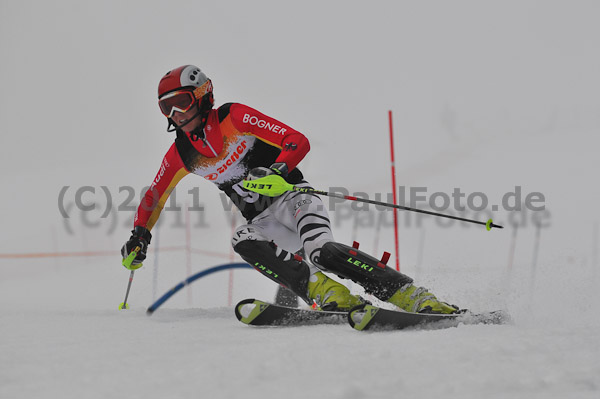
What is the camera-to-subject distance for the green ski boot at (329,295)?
2.75m

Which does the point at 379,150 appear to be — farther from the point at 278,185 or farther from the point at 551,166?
the point at 278,185

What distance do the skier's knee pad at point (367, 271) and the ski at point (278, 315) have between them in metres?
0.21

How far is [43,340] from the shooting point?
2.11m

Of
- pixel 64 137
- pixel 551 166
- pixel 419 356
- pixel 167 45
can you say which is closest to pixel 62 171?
pixel 64 137

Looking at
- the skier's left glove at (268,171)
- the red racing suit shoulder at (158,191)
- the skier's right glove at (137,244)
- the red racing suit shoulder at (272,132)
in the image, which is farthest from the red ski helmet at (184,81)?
the skier's right glove at (137,244)

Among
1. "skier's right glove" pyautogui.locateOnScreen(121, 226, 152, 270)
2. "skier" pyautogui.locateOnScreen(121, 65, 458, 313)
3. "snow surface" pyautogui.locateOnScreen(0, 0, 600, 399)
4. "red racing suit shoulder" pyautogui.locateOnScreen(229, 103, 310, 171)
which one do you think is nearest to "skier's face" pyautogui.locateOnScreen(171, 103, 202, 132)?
"skier" pyautogui.locateOnScreen(121, 65, 458, 313)

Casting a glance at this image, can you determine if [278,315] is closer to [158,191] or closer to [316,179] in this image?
[158,191]

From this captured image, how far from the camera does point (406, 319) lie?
238 centimetres

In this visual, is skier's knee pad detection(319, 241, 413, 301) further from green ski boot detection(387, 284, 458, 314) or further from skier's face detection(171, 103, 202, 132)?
skier's face detection(171, 103, 202, 132)

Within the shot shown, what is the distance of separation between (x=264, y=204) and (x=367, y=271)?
86cm

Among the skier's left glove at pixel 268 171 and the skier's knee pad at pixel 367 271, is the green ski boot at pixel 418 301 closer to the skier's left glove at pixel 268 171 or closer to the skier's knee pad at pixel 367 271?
the skier's knee pad at pixel 367 271

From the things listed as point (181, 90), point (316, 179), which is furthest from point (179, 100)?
point (316, 179)

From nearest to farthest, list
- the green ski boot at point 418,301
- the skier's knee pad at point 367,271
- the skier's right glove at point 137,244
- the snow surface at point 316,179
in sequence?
the snow surface at point 316,179
the green ski boot at point 418,301
the skier's knee pad at point 367,271
the skier's right glove at point 137,244

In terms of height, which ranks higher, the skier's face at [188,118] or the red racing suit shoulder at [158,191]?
the skier's face at [188,118]
